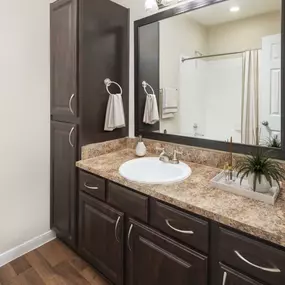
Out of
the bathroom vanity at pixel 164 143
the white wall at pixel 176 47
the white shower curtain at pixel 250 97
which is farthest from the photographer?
the white wall at pixel 176 47

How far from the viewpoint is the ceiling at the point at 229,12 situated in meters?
1.29

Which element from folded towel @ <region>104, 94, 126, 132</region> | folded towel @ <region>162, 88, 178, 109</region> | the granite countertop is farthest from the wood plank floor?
folded towel @ <region>162, 88, 178, 109</region>

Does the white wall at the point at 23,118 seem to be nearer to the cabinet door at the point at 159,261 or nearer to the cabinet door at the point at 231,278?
the cabinet door at the point at 159,261

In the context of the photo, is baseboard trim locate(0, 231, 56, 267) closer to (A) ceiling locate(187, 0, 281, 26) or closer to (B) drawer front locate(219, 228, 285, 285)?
(B) drawer front locate(219, 228, 285, 285)

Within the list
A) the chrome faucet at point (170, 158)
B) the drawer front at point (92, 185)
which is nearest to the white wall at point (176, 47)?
the chrome faucet at point (170, 158)

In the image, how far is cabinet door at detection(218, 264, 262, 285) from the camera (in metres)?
0.88

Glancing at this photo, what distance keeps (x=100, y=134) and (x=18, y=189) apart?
0.78 metres

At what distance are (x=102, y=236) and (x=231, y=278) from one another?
2.83 feet

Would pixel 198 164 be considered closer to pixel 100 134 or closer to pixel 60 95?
pixel 100 134

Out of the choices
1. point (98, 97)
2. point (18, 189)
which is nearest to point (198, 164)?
point (98, 97)

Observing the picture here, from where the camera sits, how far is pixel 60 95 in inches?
72.7

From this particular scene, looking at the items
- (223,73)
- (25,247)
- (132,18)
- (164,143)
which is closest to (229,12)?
(223,73)

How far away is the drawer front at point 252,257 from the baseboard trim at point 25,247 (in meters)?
1.66

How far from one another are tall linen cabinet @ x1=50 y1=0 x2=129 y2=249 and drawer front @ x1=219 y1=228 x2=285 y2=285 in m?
1.17
